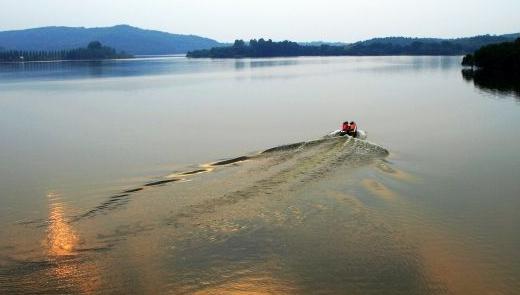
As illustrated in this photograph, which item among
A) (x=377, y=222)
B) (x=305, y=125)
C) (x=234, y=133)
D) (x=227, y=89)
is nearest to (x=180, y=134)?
(x=234, y=133)

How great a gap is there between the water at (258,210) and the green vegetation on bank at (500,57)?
4769cm

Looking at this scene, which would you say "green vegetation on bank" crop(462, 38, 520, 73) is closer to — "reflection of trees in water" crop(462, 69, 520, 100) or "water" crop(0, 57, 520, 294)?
"reflection of trees in water" crop(462, 69, 520, 100)

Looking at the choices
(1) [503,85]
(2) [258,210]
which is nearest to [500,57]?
(1) [503,85]

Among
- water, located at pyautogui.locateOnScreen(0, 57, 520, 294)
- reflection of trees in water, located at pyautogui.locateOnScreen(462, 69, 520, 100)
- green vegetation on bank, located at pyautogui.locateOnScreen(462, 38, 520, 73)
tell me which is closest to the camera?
water, located at pyautogui.locateOnScreen(0, 57, 520, 294)

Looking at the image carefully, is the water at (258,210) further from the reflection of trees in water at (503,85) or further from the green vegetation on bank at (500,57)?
the green vegetation on bank at (500,57)

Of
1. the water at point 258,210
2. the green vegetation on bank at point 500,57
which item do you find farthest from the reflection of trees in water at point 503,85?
the water at point 258,210

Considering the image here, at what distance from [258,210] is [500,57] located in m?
71.0

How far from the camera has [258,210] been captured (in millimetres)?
13133

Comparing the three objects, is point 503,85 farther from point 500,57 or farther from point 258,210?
point 258,210

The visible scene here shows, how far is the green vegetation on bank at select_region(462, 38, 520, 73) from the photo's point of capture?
68.8 meters

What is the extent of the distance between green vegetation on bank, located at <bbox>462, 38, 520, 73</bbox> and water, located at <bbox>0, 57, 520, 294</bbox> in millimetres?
47691

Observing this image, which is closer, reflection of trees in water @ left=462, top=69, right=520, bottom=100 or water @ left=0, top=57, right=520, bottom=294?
water @ left=0, top=57, right=520, bottom=294

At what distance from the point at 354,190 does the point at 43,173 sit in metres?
11.2

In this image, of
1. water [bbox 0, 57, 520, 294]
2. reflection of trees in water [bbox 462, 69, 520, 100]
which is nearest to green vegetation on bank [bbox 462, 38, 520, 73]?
reflection of trees in water [bbox 462, 69, 520, 100]
